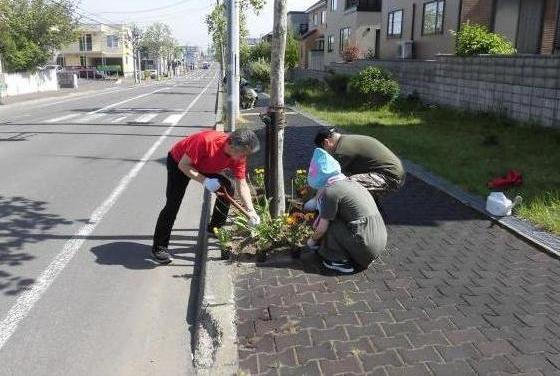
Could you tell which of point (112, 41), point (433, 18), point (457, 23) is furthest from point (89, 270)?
point (112, 41)

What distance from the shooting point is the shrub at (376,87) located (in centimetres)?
1756

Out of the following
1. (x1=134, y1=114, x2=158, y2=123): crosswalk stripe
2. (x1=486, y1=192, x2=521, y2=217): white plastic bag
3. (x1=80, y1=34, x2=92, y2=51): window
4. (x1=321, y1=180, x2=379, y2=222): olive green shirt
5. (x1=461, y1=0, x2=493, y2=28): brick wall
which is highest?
(x1=80, y1=34, x2=92, y2=51): window

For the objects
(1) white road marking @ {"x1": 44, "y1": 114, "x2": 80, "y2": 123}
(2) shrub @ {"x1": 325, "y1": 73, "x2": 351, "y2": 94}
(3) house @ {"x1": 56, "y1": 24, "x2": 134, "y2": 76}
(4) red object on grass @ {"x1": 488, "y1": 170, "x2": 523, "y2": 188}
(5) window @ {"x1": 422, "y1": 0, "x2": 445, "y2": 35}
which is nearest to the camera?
(4) red object on grass @ {"x1": 488, "y1": 170, "x2": 523, "y2": 188}

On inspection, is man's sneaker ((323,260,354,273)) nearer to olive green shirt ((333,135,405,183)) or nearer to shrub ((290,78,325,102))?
olive green shirt ((333,135,405,183))

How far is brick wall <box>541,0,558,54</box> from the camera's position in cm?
1606

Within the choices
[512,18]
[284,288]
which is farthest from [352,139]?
[512,18]

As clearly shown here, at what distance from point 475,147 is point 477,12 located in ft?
34.8

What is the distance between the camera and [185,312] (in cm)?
423

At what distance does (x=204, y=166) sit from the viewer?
489 cm

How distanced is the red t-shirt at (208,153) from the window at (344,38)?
1190 inches

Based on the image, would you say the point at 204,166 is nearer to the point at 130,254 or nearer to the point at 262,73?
the point at 130,254

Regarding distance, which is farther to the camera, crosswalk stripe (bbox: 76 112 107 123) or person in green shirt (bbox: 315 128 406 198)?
crosswalk stripe (bbox: 76 112 107 123)

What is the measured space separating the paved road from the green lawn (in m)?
4.06

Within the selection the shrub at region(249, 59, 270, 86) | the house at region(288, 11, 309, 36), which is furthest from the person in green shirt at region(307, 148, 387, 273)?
the house at region(288, 11, 309, 36)
